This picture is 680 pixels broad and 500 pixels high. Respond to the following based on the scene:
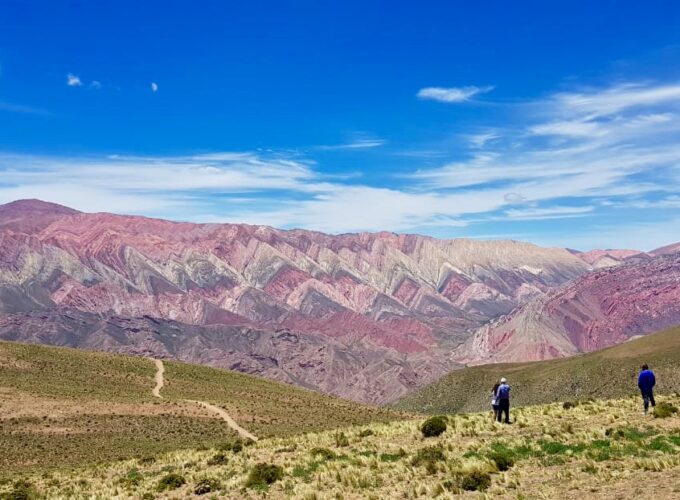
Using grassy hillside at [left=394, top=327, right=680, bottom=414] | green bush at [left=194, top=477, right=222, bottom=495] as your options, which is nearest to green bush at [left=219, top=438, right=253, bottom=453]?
green bush at [left=194, top=477, right=222, bottom=495]

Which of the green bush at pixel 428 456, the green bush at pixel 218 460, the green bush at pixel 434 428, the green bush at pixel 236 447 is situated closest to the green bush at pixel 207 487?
the green bush at pixel 218 460

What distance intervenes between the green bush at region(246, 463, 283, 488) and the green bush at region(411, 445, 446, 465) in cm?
549

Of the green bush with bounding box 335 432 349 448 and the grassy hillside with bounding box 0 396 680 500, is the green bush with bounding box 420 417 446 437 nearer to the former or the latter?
the grassy hillside with bounding box 0 396 680 500

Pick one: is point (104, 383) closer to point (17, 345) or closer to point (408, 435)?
point (17, 345)

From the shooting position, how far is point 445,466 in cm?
2288

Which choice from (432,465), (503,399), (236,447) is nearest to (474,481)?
(432,465)

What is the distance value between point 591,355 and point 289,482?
14302 centimetres

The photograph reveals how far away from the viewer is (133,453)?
1960 inches

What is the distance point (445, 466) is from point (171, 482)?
1204 centimetres

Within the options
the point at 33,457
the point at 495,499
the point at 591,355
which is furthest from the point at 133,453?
the point at 591,355

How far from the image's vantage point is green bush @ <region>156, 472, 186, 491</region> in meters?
26.9

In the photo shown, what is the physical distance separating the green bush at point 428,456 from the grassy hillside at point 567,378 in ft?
322

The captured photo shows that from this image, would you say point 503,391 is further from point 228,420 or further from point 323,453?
point 228,420

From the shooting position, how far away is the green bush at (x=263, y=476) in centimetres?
2488
